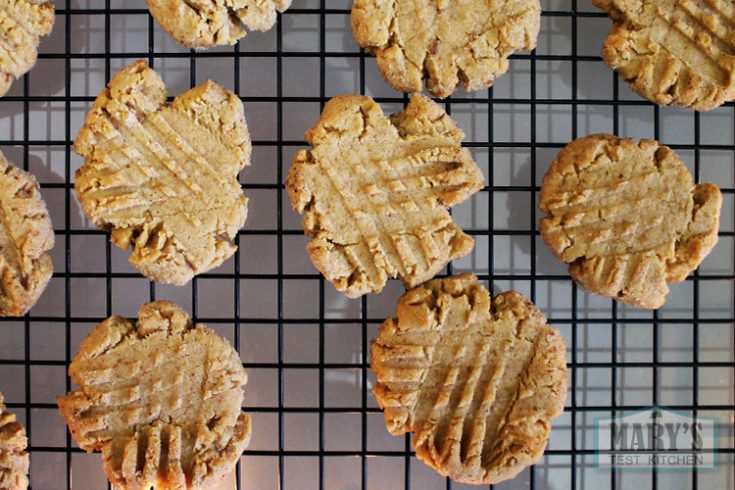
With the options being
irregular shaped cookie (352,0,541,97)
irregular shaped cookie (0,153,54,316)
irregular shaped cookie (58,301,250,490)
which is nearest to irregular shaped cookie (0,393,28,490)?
irregular shaped cookie (58,301,250,490)

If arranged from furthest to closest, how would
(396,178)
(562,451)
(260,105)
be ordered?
1. (260,105)
2. (562,451)
3. (396,178)

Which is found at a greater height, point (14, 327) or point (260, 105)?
point (260, 105)

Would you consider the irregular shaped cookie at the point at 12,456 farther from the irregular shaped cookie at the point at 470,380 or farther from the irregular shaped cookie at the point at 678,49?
the irregular shaped cookie at the point at 678,49

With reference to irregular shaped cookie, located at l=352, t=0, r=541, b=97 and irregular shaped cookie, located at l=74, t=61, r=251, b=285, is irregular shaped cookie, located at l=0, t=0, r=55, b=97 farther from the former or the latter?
irregular shaped cookie, located at l=352, t=0, r=541, b=97

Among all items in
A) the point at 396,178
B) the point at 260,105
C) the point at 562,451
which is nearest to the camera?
the point at 396,178

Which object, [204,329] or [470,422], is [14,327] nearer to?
[204,329]

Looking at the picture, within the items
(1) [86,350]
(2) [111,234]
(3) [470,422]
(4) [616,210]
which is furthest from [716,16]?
(1) [86,350]
